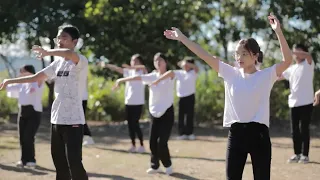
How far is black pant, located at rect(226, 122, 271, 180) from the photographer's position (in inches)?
184

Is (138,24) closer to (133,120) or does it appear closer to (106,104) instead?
(106,104)

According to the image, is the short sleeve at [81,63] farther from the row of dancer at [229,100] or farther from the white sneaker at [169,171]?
the white sneaker at [169,171]

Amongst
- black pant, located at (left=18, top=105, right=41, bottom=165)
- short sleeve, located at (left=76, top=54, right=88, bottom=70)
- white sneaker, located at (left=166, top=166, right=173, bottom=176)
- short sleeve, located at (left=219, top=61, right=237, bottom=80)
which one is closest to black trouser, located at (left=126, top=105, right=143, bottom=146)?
black pant, located at (left=18, top=105, right=41, bottom=165)

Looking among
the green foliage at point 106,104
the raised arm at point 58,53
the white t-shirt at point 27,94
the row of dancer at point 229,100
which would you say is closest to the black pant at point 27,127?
the white t-shirt at point 27,94

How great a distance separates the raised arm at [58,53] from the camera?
4848 mm

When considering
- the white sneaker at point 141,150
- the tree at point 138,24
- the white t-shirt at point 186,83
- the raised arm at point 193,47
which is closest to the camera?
the raised arm at point 193,47

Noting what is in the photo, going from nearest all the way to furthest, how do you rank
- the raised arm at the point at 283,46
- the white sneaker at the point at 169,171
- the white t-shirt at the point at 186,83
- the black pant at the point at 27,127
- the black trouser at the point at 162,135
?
the raised arm at the point at 283,46
the black trouser at the point at 162,135
the white sneaker at the point at 169,171
the black pant at the point at 27,127
the white t-shirt at the point at 186,83

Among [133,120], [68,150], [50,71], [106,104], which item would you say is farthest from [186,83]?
[68,150]

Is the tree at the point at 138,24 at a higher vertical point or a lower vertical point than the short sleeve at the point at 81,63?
higher

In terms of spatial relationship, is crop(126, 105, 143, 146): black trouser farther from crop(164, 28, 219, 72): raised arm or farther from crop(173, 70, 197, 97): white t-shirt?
crop(164, 28, 219, 72): raised arm

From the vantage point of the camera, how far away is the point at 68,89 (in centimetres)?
550

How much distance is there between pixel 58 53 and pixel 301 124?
5.11 meters

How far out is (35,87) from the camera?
8758 millimetres

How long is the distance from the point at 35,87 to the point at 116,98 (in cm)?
882
